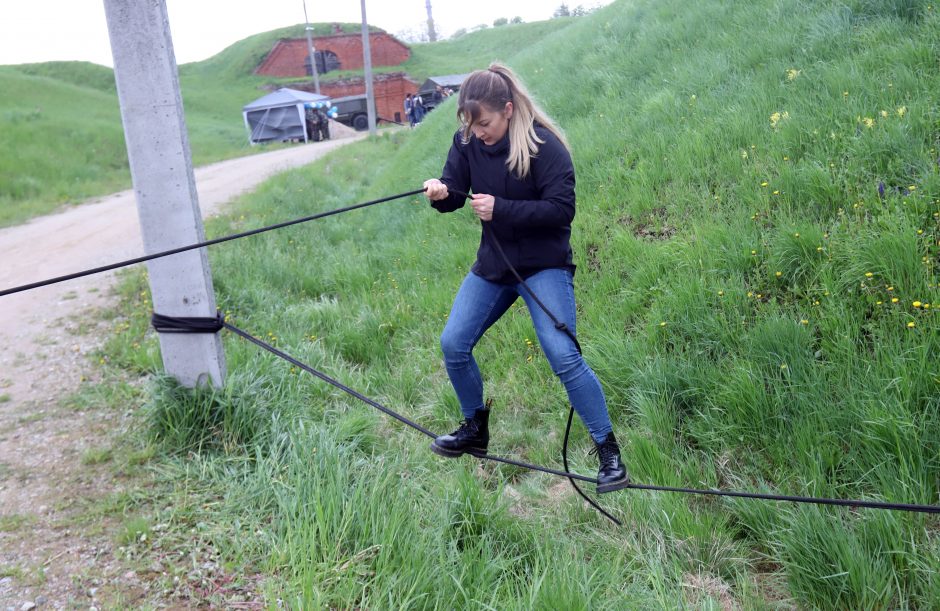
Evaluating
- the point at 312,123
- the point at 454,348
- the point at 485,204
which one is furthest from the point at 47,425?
the point at 312,123

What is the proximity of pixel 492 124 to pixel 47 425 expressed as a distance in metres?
3.28

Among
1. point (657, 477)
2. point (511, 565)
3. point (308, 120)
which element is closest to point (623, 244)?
point (657, 477)

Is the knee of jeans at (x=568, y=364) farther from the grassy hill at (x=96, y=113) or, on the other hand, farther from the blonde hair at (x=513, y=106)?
the grassy hill at (x=96, y=113)

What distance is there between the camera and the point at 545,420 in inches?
173

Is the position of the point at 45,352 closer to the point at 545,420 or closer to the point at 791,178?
the point at 545,420

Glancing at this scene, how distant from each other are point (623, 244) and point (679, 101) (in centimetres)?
226

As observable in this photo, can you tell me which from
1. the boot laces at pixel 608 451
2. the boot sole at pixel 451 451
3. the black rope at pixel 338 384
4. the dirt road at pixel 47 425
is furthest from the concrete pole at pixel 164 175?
the boot laces at pixel 608 451

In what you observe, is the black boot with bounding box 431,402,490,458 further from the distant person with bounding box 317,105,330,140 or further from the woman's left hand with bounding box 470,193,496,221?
the distant person with bounding box 317,105,330,140

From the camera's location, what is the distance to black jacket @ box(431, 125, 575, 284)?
3.11 m

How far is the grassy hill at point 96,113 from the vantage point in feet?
55.2

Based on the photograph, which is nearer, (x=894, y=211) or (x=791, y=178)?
(x=894, y=211)

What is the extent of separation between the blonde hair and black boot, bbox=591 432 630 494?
1.25 m

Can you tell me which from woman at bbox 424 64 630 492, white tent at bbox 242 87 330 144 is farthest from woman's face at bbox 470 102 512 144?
white tent at bbox 242 87 330 144

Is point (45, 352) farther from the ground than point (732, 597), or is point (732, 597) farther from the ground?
point (45, 352)
